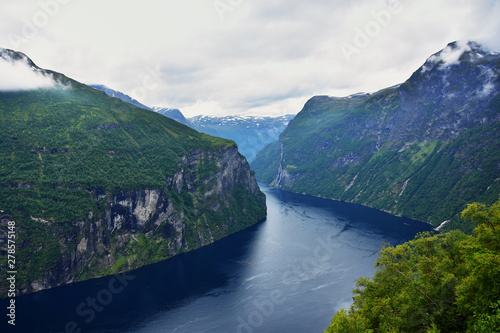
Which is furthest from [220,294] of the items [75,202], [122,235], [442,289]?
[442,289]

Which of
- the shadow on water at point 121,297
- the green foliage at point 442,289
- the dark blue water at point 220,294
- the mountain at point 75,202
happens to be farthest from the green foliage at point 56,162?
the green foliage at point 442,289

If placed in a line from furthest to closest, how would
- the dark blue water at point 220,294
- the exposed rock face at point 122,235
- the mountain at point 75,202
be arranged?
the exposed rock face at point 122,235
the mountain at point 75,202
the dark blue water at point 220,294

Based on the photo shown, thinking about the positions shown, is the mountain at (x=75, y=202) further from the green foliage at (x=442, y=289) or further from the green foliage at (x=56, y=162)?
the green foliage at (x=442, y=289)

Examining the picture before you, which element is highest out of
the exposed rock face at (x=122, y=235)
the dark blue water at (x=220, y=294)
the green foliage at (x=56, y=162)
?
the green foliage at (x=56, y=162)

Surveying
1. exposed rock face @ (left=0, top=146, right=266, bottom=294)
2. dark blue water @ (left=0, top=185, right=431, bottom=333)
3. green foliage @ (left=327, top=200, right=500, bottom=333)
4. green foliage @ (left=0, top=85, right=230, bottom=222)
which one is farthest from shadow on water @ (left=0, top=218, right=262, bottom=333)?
green foliage @ (left=327, top=200, right=500, bottom=333)

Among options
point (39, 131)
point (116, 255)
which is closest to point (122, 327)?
point (116, 255)

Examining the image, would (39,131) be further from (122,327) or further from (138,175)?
(122,327)
